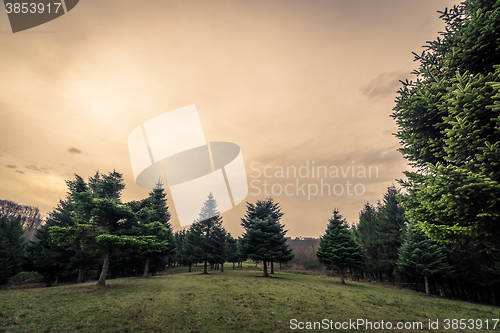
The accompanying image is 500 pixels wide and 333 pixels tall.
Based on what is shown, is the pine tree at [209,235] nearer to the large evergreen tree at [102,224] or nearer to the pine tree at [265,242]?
the pine tree at [265,242]

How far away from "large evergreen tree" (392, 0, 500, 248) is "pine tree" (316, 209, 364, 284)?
72.2 feet

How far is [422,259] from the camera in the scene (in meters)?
24.4

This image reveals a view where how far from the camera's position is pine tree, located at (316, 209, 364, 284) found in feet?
88.2

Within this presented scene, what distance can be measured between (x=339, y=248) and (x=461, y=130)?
25.5m

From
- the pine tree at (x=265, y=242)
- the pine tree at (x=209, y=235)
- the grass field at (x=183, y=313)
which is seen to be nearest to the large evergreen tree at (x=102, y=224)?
the grass field at (x=183, y=313)

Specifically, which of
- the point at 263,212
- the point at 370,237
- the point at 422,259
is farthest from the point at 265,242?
the point at 370,237

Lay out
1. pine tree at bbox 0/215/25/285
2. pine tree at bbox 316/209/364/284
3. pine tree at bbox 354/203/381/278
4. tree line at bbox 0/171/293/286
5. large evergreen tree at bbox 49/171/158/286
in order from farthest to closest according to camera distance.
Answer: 1. pine tree at bbox 354/203/381/278
2. pine tree at bbox 316/209/364/284
3. pine tree at bbox 0/215/25/285
4. tree line at bbox 0/171/293/286
5. large evergreen tree at bbox 49/171/158/286

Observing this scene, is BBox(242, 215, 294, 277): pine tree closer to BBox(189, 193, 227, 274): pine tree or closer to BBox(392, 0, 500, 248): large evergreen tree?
BBox(189, 193, 227, 274): pine tree

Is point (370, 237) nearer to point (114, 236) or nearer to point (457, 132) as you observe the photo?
point (457, 132)

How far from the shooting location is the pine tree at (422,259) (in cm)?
2373

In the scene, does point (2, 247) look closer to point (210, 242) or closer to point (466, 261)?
point (210, 242)

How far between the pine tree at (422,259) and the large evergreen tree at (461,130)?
2125cm

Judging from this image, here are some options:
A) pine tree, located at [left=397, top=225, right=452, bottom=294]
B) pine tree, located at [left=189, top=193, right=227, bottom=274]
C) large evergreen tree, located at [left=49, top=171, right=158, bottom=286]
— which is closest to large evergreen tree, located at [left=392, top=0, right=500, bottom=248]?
large evergreen tree, located at [left=49, top=171, right=158, bottom=286]

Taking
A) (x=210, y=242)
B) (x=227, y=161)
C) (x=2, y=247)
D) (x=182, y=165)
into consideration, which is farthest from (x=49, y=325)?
(x=2, y=247)
